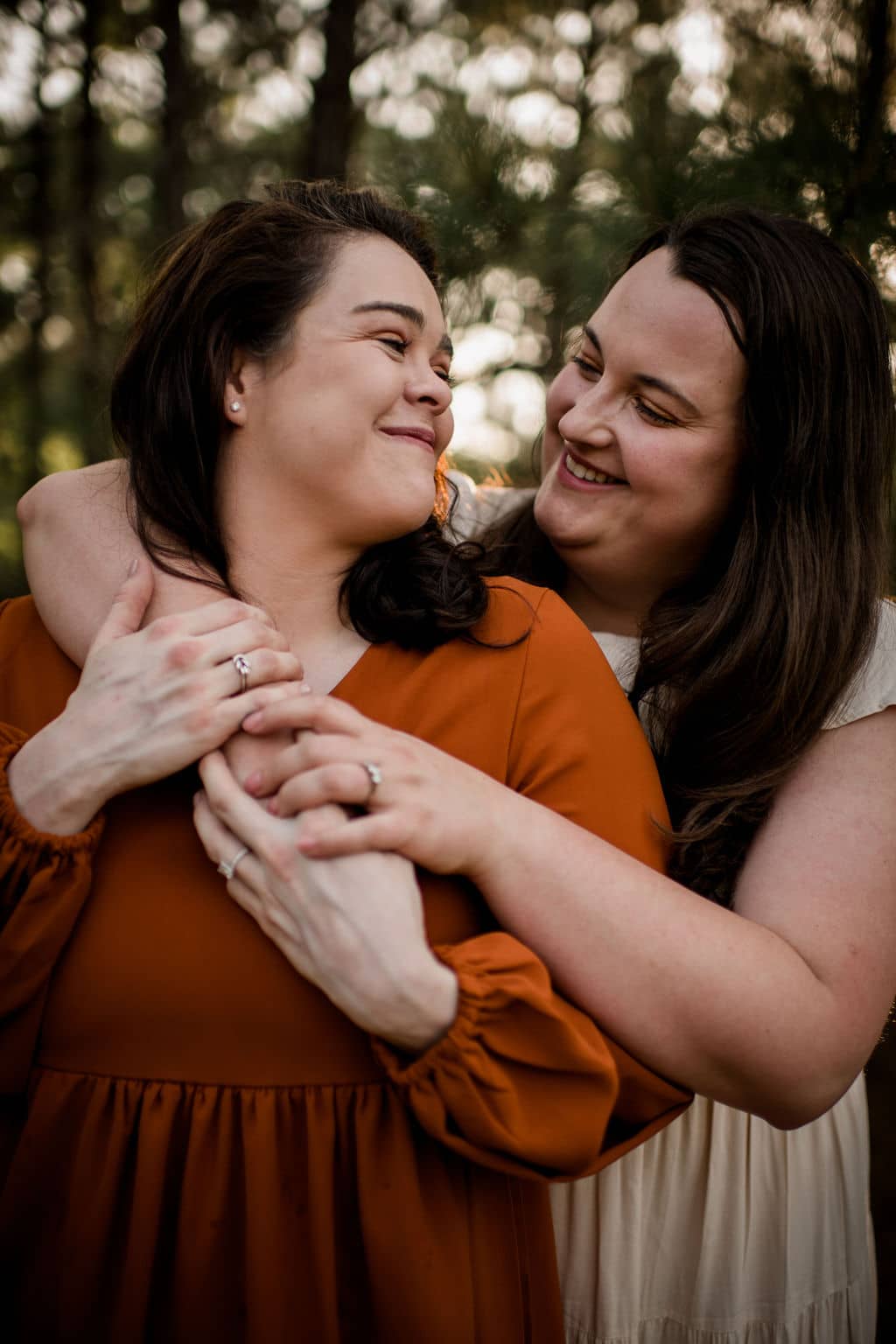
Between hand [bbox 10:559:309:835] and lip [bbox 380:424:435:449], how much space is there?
15.8 inches

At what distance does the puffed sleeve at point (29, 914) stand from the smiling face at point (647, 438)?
43.5 inches

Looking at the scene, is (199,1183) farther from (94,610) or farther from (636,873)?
(94,610)

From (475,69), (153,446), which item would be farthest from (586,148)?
(153,446)

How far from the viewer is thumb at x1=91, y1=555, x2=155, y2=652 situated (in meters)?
1.44

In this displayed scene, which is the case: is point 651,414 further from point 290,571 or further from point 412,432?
point 290,571

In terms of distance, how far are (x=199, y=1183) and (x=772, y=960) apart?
796 millimetres

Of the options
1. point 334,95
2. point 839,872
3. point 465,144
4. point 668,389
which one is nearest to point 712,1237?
point 839,872

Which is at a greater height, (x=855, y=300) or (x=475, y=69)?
(x=475, y=69)

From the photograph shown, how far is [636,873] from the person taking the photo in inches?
52.8

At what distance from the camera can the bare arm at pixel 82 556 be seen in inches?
60.3

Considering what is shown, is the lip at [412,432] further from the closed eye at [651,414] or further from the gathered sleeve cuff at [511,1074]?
the gathered sleeve cuff at [511,1074]

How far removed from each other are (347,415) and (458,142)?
5.35ft

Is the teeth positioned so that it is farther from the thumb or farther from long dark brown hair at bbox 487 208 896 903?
the thumb

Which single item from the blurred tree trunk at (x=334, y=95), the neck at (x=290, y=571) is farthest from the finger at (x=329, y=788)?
the blurred tree trunk at (x=334, y=95)
